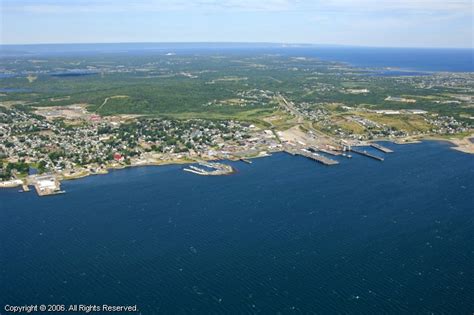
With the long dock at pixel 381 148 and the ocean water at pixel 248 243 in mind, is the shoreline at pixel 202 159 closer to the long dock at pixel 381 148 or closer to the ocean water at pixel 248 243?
the long dock at pixel 381 148

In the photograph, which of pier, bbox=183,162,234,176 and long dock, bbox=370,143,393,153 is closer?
pier, bbox=183,162,234,176

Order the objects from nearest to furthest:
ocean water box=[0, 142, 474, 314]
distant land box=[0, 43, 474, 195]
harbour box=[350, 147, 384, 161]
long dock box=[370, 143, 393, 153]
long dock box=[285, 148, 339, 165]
Answer: ocean water box=[0, 142, 474, 314] → long dock box=[285, 148, 339, 165] → distant land box=[0, 43, 474, 195] → harbour box=[350, 147, 384, 161] → long dock box=[370, 143, 393, 153]

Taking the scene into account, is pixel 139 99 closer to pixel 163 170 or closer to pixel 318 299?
pixel 163 170

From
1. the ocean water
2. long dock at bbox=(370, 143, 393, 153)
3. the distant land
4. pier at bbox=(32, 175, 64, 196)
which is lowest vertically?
the ocean water

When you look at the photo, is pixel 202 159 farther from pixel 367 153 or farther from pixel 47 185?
pixel 367 153

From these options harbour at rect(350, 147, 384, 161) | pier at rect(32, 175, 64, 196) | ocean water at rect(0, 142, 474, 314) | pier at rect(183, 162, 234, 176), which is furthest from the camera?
harbour at rect(350, 147, 384, 161)

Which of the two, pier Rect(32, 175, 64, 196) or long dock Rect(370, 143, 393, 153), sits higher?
long dock Rect(370, 143, 393, 153)

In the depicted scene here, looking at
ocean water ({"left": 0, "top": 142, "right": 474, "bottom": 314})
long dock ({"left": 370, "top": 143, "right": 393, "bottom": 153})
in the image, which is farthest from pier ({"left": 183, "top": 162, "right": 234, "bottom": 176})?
long dock ({"left": 370, "top": 143, "right": 393, "bottom": 153})

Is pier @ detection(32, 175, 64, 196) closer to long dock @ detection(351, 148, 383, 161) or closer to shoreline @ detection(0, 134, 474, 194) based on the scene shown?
shoreline @ detection(0, 134, 474, 194)

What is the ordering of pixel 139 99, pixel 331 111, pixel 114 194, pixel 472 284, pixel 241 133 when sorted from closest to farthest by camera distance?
1. pixel 472 284
2. pixel 114 194
3. pixel 241 133
4. pixel 331 111
5. pixel 139 99

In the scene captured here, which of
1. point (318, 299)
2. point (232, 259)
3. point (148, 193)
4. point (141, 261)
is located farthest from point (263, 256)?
point (148, 193)
